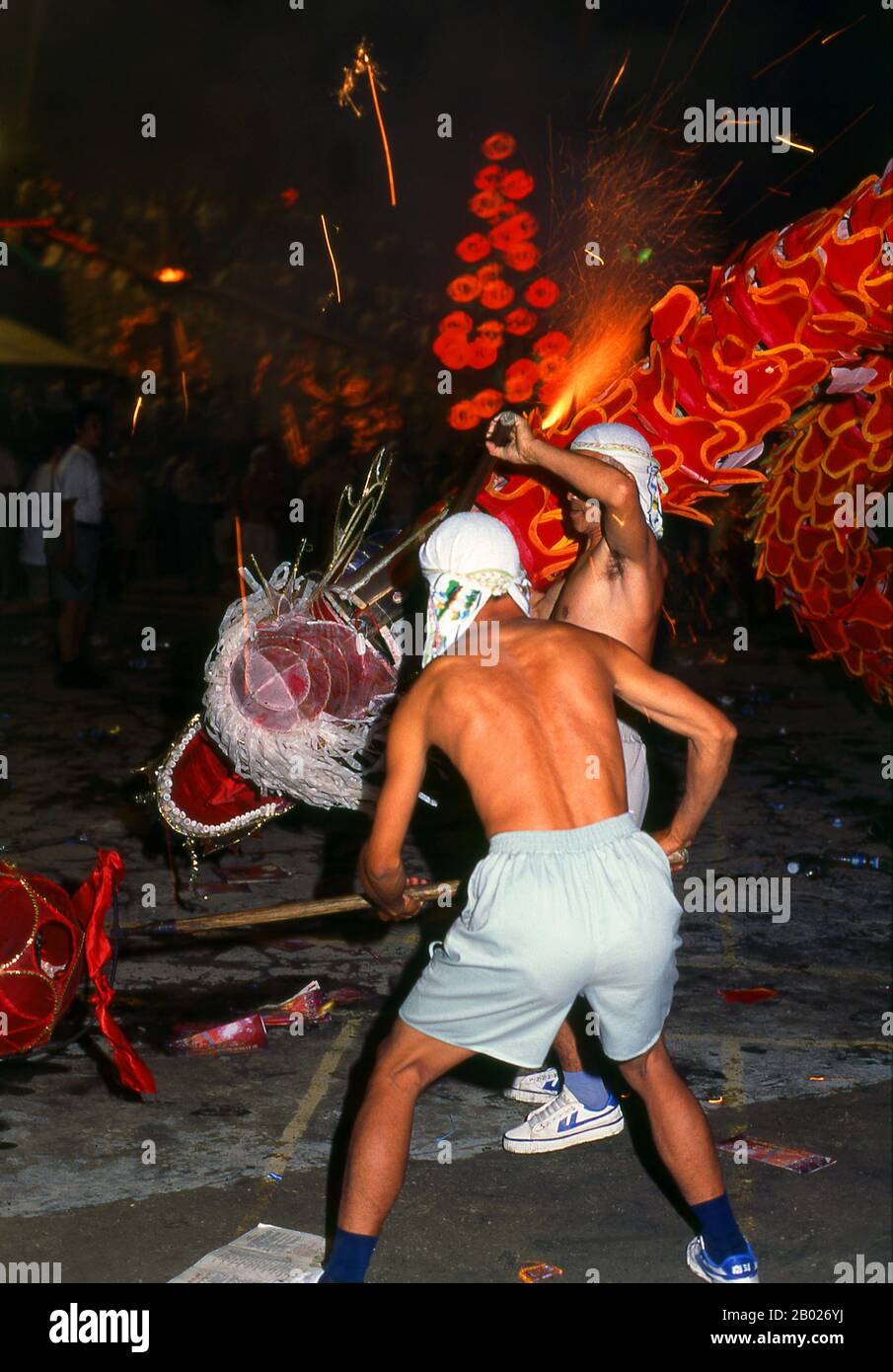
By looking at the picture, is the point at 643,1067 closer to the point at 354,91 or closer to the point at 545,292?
the point at 545,292

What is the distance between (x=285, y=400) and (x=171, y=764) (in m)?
13.9

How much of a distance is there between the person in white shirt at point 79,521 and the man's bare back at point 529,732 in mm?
7660

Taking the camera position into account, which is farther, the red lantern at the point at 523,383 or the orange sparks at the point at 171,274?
the orange sparks at the point at 171,274

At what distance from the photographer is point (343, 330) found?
17578mm

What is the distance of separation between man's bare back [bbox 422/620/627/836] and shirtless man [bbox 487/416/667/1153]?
877 millimetres

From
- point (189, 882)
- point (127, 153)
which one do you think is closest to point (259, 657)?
point (189, 882)

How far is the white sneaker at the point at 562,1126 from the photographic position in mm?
3947

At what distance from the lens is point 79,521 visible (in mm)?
10398

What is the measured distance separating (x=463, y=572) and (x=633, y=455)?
1105 mm

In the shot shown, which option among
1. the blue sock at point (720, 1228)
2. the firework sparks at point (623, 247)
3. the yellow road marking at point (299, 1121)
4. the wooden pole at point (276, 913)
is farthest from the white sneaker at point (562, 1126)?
the firework sparks at point (623, 247)

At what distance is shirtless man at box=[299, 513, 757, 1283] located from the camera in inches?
116

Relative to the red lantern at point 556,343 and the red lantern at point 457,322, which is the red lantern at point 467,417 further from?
the red lantern at point 556,343

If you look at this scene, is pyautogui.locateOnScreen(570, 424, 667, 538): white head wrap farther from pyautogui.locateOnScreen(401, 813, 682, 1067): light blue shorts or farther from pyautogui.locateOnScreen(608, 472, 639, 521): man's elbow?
pyautogui.locateOnScreen(401, 813, 682, 1067): light blue shorts
